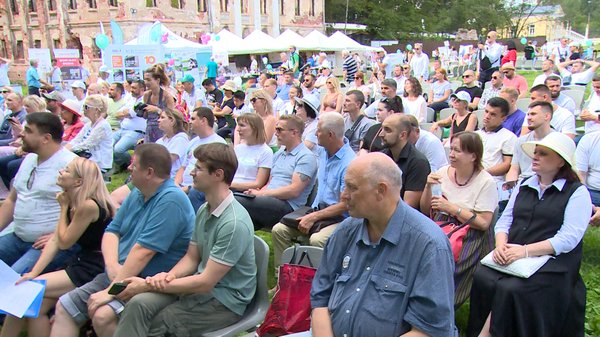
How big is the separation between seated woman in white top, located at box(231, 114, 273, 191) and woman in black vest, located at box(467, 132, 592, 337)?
7.33 feet

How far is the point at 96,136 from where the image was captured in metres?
6.37

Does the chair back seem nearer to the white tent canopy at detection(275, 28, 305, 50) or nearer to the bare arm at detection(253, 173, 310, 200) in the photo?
the bare arm at detection(253, 173, 310, 200)

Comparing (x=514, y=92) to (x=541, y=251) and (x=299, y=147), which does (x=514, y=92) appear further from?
(x=541, y=251)

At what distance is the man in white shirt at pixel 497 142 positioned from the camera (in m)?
4.70

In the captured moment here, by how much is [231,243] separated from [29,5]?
134ft

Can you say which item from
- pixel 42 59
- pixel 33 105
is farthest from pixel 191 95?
pixel 42 59

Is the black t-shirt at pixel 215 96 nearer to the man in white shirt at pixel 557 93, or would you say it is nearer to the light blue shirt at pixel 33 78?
the man in white shirt at pixel 557 93

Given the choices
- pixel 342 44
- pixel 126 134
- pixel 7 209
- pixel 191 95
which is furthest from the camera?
pixel 342 44

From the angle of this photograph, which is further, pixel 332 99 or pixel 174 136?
pixel 332 99

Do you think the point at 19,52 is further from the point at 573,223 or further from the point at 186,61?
the point at 573,223

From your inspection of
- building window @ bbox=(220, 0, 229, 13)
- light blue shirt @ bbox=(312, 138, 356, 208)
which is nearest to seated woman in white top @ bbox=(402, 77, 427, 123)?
light blue shirt @ bbox=(312, 138, 356, 208)

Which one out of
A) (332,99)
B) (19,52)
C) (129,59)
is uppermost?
(19,52)

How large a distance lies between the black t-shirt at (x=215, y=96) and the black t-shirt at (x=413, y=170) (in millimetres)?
7561

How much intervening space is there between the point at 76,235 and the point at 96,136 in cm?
356
